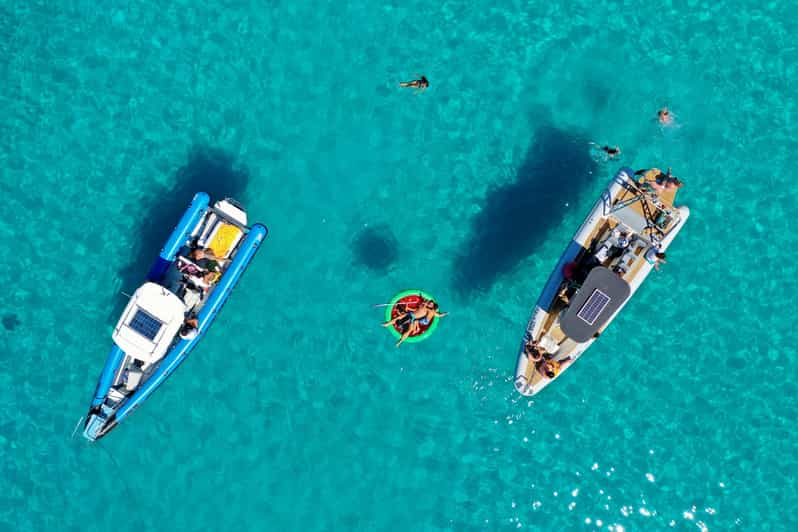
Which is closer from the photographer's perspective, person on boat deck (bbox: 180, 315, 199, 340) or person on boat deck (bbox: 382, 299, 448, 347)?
person on boat deck (bbox: 180, 315, 199, 340)

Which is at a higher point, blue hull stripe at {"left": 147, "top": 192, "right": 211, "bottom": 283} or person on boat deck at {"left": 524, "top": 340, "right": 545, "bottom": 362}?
person on boat deck at {"left": 524, "top": 340, "right": 545, "bottom": 362}

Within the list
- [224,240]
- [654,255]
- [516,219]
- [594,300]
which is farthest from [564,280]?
[224,240]

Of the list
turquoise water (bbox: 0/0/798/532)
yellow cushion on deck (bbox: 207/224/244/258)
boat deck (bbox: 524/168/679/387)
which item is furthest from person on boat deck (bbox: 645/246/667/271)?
yellow cushion on deck (bbox: 207/224/244/258)

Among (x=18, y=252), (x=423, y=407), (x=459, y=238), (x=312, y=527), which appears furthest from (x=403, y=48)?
(x=312, y=527)

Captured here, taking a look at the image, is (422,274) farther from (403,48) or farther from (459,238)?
(403,48)

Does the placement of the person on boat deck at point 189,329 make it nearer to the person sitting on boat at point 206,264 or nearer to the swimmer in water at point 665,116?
the person sitting on boat at point 206,264

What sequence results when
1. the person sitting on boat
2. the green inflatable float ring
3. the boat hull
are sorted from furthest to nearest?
the green inflatable float ring < the person sitting on boat < the boat hull

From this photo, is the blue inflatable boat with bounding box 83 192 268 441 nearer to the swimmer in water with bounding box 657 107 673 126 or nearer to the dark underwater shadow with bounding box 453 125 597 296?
the dark underwater shadow with bounding box 453 125 597 296

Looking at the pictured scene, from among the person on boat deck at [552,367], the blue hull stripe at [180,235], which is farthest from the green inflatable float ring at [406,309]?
the blue hull stripe at [180,235]

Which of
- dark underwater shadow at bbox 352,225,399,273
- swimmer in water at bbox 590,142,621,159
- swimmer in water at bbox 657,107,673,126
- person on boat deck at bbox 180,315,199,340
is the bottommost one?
person on boat deck at bbox 180,315,199,340
